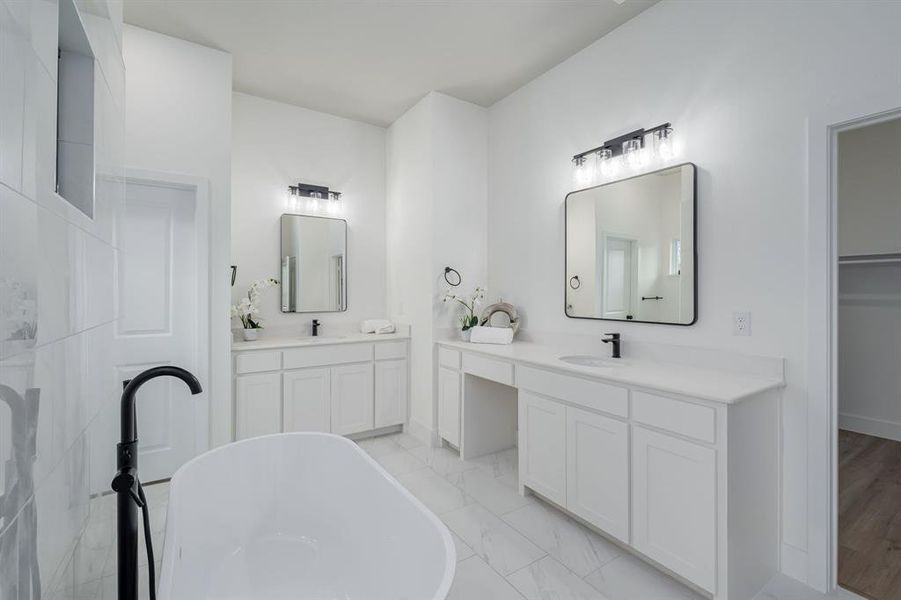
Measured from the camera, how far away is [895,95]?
5.31 ft

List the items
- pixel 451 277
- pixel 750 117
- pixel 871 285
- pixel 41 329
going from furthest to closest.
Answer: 1. pixel 451 277
2. pixel 871 285
3. pixel 750 117
4. pixel 41 329

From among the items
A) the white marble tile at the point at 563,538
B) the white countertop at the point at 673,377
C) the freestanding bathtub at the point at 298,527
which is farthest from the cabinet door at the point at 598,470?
the freestanding bathtub at the point at 298,527

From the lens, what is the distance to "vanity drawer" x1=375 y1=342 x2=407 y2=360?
3606mm

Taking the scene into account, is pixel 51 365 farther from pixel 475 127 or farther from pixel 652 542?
pixel 475 127

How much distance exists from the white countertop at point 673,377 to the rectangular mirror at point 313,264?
183cm

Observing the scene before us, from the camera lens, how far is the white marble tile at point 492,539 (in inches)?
79.2

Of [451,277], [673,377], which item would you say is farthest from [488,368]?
[673,377]

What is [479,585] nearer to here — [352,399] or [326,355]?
[352,399]

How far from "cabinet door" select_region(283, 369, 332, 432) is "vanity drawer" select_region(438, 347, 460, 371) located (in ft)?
3.00

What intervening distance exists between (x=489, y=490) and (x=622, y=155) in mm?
2267

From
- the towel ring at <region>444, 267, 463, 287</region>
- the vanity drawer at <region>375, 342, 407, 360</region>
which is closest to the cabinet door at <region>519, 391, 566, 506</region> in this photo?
the towel ring at <region>444, 267, 463, 287</region>

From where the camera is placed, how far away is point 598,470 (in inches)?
82.0

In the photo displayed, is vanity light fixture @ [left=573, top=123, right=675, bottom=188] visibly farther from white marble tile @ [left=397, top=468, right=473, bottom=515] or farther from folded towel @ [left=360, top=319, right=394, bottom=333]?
white marble tile @ [left=397, top=468, right=473, bottom=515]

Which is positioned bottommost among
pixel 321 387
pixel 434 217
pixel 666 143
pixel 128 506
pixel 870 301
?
pixel 321 387
